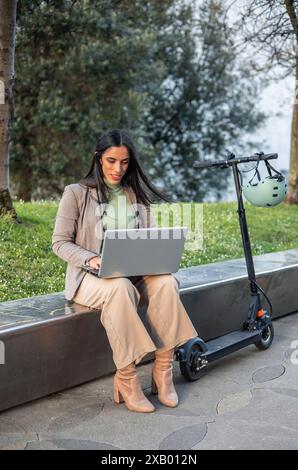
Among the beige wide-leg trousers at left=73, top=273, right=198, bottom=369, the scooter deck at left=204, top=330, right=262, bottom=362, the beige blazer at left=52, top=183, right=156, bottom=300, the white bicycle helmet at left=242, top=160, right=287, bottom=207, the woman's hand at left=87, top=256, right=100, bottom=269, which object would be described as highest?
the white bicycle helmet at left=242, top=160, right=287, bottom=207

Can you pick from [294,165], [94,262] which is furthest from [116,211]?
[294,165]

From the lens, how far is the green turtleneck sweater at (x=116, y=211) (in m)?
3.57

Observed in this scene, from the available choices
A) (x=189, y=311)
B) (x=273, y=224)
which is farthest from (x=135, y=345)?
(x=273, y=224)

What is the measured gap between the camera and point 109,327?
3150 millimetres

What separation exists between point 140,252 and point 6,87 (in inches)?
123

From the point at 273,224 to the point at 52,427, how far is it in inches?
225

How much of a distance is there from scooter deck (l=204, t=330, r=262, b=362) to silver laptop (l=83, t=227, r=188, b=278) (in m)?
0.59

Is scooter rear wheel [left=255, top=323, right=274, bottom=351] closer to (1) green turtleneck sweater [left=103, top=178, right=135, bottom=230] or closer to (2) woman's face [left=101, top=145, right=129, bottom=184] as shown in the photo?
(1) green turtleneck sweater [left=103, top=178, right=135, bottom=230]

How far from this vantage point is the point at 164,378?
3279 mm

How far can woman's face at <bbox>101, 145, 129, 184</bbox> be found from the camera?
3.49m

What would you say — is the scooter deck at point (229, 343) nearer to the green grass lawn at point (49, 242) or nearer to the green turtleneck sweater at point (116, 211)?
the green turtleneck sweater at point (116, 211)

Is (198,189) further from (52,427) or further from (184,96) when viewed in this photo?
(52,427)

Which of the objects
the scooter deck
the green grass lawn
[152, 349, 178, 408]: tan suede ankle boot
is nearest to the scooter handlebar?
the scooter deck
